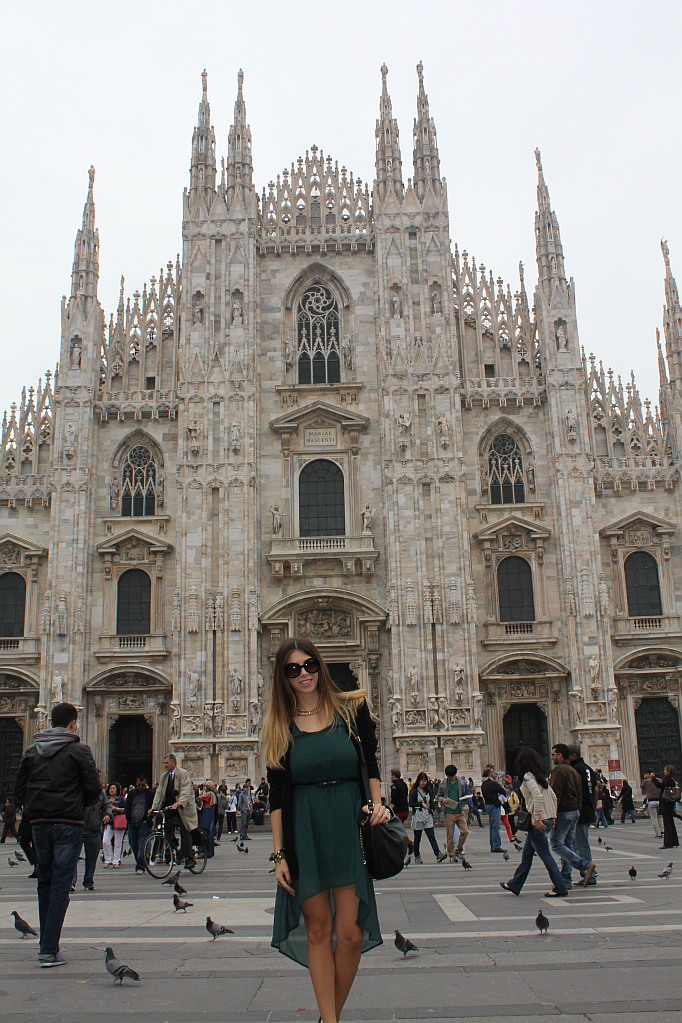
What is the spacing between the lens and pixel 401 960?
20.6 ft

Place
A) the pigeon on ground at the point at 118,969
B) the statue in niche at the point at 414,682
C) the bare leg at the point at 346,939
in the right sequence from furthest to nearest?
the statue in niche at the point at 414,682 < the pigeon on ground at the point at 118,969 < the bare leg at the point at 346,939

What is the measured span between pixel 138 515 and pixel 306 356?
798 centimetres

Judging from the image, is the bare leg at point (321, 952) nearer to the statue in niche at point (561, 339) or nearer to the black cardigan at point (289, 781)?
the black cardigan at point (289, 781)

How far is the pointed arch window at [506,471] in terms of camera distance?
102ft

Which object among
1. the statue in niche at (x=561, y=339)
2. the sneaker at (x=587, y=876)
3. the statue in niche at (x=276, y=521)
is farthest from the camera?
the statue in niche at (x=561, y=339)

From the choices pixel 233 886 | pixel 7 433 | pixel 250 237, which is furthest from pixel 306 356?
pixel 233 886

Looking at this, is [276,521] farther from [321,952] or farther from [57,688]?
[321,952]

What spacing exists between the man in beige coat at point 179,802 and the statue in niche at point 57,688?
55.3 feet

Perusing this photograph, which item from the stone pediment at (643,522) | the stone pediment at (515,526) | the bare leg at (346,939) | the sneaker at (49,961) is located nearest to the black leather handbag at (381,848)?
the bare leg at (346,939)

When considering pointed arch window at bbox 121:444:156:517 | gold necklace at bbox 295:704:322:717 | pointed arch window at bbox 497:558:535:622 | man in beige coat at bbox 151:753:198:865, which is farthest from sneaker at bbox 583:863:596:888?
pointed arch window at bbox 121:444:156:517

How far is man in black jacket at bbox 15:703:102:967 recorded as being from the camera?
6461mm

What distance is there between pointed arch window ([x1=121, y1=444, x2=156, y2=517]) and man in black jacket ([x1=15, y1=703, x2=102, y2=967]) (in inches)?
981

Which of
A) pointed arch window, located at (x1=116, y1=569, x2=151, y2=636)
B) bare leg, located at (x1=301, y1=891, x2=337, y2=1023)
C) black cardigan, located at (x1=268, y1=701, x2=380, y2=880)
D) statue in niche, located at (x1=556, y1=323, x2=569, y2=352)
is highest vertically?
statue in niche, located at (x1=556, y1=323, x2=569, y2=352)

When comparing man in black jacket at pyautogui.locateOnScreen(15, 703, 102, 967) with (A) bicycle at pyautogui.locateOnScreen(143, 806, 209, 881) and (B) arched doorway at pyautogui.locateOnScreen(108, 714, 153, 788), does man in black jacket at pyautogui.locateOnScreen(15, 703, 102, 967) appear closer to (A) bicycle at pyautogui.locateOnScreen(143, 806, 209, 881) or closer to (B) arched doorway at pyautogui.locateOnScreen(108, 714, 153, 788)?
(A) bicycle at pyautogui.locateOnScreen(143, 806, 209, 881)
